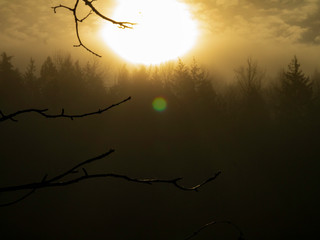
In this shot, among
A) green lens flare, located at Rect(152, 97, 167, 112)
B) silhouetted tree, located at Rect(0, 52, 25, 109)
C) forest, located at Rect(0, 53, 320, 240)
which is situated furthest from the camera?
green lens flare, located at Rect(152, 97, 167, 112)

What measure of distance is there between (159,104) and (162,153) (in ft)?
32.0

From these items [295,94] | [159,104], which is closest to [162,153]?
[159,104]

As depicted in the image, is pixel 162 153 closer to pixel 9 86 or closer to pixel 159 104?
pixel 159 104

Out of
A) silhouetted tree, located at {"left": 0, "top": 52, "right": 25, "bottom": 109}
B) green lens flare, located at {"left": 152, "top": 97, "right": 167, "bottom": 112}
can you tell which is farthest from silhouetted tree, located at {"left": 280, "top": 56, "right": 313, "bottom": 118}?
silhouetted tree, located at {"left": 0, "top": 52, "right": 25, "bottom": 109}

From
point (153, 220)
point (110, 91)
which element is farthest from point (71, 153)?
point (110, 91)

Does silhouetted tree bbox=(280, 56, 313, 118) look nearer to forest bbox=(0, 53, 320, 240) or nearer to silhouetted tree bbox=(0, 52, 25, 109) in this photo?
forest bbox=(0, 53, 320, 240)

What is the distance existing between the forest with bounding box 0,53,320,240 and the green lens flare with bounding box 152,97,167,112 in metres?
0.53

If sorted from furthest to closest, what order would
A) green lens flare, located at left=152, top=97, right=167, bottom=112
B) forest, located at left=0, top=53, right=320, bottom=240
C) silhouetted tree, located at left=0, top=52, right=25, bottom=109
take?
green lens flare, located at left=152, top=97, right=167, bottom=112 < silhouetted tree, located at left=0, top=52, right=25, bottom=109 < forest, located at left=0, top=53, right=320, bottom=240

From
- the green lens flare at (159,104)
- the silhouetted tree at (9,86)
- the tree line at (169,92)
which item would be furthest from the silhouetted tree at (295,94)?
the silhouetted tree at (9,86)

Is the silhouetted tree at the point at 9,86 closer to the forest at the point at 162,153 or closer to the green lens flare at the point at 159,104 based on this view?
the forest at the point at 162,153

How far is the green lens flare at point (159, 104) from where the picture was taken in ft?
122

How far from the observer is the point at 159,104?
3841cm

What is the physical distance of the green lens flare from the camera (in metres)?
37.1

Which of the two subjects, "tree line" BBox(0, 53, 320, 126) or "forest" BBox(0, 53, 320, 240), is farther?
"tree line" BBox(0, 53, 320, 126)
